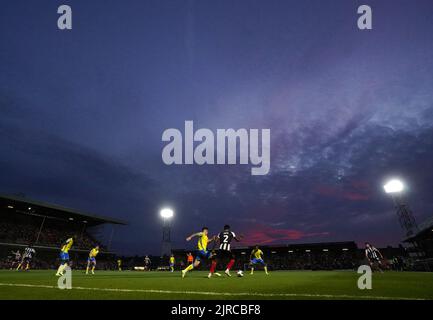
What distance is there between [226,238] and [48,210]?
146 ft

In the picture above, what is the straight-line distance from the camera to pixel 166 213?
161 feet

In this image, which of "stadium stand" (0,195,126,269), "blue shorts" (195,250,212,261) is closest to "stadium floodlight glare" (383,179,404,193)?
"blue shorts" (195,250,212,261)

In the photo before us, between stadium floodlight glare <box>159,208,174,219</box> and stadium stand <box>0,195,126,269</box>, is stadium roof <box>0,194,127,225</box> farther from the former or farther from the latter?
stadium floodlight glare <box>159,208,174,219</box>

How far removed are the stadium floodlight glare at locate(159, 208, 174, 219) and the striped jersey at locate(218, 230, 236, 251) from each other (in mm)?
35707

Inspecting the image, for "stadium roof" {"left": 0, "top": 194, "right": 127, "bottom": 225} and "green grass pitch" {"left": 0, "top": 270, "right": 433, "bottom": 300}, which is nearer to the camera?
"green grass pitch" {"left": 0, "top": 270, "right": 433, "bottom": 300}

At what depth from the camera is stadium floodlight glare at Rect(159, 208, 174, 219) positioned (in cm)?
4900

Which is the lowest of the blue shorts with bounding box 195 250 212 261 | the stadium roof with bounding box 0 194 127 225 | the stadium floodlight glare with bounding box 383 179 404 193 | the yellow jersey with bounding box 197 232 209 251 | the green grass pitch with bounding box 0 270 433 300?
the green grass pitch with bounding box 0 270 433 300

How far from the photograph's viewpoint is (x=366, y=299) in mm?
5273

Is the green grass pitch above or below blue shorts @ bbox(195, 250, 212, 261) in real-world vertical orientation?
below

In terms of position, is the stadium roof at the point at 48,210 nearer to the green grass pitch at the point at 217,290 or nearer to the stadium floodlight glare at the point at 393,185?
the green grass pitch at the point at 217,290

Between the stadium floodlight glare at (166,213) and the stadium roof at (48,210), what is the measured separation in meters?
11.7
